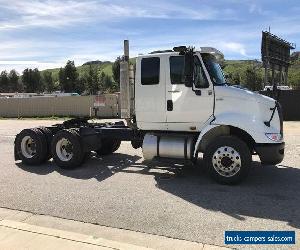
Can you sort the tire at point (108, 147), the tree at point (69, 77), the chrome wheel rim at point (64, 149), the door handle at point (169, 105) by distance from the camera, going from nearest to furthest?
the door handle at point (169, 105), the chrome wheel rim at point (64, 149), the tire at point (108, 147), the tree at point (69, 77)

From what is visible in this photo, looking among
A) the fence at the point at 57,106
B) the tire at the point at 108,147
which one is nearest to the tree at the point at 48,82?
the fence at the point at 57,106

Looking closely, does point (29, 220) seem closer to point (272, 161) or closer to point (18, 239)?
point (18, 239)

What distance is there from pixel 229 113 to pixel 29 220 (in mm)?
4373

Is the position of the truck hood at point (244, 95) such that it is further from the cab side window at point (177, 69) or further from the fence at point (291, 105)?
the fence at point (291, 105)

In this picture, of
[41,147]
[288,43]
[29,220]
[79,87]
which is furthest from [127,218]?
[79,87]

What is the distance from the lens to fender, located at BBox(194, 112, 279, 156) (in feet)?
28.0

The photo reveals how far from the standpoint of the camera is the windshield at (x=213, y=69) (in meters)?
9.26

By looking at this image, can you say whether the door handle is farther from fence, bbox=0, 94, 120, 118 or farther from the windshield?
fence, bbox=0, 94, 120, 118

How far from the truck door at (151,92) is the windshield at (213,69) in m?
0.91

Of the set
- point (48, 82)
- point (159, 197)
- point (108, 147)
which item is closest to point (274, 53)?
point (108, 147)

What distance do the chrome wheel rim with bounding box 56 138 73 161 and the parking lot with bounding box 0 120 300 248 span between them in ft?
1.21

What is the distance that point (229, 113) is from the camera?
897 cm

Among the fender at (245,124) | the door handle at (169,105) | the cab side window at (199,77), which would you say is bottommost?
the fender at (245,124)

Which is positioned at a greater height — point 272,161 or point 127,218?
point 272,161
